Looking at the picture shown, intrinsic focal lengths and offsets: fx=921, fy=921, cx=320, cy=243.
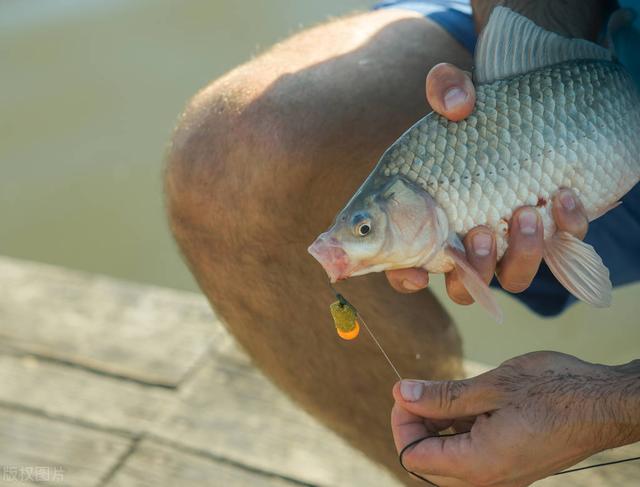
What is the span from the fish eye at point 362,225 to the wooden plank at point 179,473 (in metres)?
0.82

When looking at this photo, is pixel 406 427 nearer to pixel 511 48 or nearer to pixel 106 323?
pixel 511 48

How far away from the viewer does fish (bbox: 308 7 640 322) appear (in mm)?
1201

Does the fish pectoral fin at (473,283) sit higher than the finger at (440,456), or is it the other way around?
the fish pectoral fin at (473,283)

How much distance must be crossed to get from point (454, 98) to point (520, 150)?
11 cm

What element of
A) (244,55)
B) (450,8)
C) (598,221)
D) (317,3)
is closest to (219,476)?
(598,221)

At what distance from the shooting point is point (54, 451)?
6.40 ft

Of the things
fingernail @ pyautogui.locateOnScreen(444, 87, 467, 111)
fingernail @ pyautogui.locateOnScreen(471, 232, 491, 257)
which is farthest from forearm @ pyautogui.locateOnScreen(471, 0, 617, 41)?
fingernail @ pyautogui.locateOnScreen(471, 232, 491, 257)

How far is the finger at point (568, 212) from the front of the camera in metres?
1.22

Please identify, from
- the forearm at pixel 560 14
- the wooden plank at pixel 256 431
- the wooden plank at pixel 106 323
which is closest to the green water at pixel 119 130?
the wooden plank at pixel 106 323

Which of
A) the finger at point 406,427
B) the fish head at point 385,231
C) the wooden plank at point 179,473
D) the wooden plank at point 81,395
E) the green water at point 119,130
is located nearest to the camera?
the fish head at point 385,231

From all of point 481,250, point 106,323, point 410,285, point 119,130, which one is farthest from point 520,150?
point 119,130

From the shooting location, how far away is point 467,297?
4.52 ft

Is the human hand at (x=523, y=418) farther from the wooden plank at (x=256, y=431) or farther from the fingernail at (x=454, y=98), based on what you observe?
the wooden plank at (x=256, y=431)

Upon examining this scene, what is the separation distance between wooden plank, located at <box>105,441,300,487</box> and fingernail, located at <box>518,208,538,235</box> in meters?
0.86
